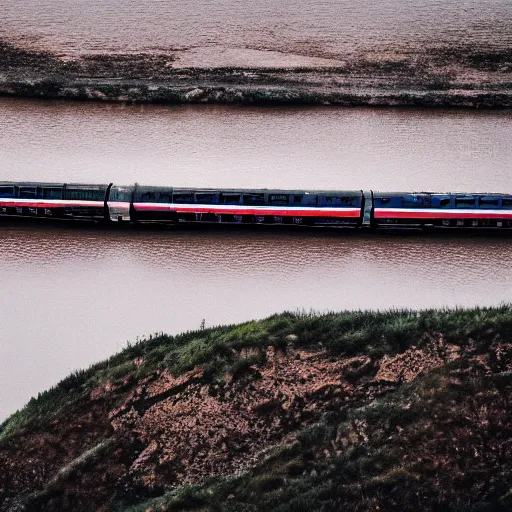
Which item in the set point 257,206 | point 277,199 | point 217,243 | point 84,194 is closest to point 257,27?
point 277,199

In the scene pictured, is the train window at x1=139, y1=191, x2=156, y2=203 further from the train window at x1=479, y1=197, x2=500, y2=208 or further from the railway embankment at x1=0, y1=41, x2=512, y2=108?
the train window at x1=479, y1=197, x2=500, y2=208

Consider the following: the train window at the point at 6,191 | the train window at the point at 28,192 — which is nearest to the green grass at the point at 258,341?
the train window at the point at 28,192

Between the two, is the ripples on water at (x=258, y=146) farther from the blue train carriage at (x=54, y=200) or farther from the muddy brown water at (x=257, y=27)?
the muddy brown water at (x=257, y=27)

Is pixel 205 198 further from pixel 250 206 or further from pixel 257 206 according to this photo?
pixel 257 206

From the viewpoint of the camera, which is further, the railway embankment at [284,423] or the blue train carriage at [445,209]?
the blue train carriage at [445,209]

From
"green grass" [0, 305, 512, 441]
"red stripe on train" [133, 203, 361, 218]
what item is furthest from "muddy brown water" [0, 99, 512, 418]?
"red stripe on train" [133, 203, 361, 218]

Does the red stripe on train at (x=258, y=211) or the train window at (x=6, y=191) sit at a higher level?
the train window at (x=6, y=191)

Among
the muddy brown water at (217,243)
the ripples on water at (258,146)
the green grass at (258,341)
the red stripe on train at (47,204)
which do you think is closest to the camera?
the green grass at (258,341)
